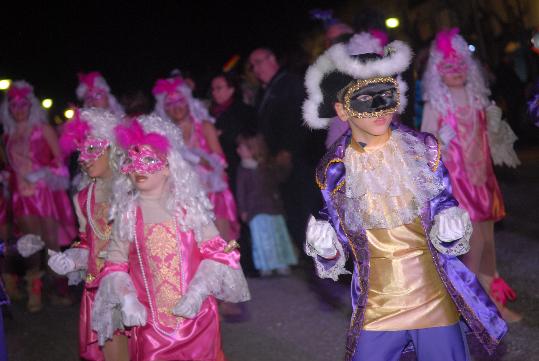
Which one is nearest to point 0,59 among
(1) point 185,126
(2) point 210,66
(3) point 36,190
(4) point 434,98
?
(2) point 210,66

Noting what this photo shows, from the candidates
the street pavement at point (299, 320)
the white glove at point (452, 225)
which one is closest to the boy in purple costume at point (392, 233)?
the white glove at point (452, 225)

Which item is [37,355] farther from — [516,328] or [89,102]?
[516,328]

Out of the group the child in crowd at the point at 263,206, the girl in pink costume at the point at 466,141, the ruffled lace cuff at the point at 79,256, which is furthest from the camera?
the child in crowd at the point at 263,206

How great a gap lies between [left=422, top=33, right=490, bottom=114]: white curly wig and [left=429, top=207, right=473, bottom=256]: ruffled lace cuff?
8.09ft

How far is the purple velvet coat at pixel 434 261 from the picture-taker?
141 inches

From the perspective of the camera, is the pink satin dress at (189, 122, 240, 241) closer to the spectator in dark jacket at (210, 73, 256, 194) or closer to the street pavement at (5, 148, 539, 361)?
the spectator in dark jacket at (210, 73, 256, 194)

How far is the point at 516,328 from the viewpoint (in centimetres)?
542

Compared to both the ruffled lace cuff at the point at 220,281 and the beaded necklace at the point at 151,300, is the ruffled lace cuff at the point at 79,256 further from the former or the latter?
the ruffled lace cuff at the point at 220,281

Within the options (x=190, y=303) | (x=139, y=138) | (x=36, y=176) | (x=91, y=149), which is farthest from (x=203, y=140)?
(x=190, y=303)

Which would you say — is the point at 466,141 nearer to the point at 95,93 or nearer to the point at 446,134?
the point at 446,134

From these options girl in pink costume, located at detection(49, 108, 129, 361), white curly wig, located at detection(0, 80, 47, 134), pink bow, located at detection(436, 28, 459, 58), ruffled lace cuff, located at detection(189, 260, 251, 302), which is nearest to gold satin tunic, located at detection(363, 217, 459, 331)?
ruffled lace cuff, located at detection(189, 260, 251, 302)

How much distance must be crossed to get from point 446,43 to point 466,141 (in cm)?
81

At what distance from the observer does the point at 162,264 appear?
428 centimetres

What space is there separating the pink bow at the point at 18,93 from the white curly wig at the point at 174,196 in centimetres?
450
